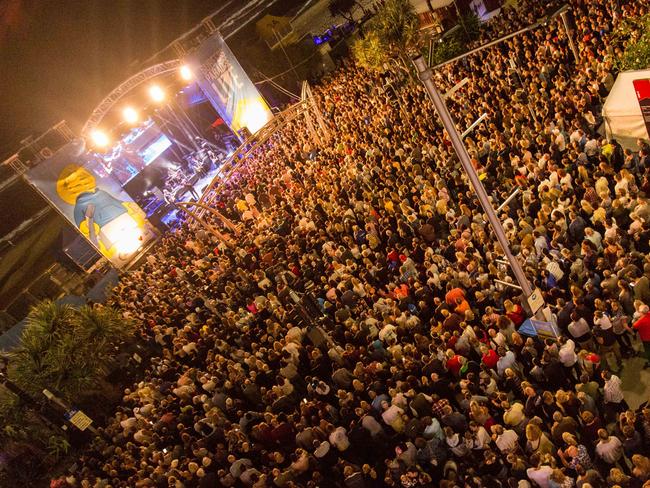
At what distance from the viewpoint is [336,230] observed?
1461 cm

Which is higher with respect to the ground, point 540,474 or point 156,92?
point 156,92

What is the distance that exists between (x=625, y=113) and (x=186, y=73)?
2055cm

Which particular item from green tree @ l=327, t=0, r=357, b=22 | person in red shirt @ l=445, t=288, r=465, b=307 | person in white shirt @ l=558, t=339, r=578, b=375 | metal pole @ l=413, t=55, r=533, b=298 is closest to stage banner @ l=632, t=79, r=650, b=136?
person in red shirt @ l=445, t=288, r=465, b=307

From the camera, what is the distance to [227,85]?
2659 cm

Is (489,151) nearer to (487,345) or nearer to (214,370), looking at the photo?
(487,345)

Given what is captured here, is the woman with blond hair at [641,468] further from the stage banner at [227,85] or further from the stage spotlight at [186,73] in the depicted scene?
the stage spotlight at [186,73]

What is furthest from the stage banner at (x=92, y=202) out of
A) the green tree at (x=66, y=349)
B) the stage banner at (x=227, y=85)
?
the green tree at (x=66, y=349)

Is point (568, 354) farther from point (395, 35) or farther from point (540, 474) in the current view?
point (395, 35)

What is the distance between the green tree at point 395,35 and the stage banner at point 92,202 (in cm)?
1405

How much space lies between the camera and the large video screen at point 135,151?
28234mm

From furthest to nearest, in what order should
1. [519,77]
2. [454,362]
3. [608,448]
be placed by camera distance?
1. [519,77]
2. [454,362]
3. [608,448]

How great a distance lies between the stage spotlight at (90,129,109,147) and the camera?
24906mm

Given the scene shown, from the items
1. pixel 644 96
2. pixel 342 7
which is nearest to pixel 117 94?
pixel 342 7

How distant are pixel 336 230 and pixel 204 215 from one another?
959 centimetres
